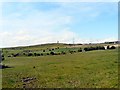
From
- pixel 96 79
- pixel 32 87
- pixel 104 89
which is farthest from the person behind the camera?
pixel 96 79

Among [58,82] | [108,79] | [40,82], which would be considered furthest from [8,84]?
[108,79]

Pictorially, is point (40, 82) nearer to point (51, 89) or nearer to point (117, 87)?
point (51, 89)

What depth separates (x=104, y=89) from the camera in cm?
3084

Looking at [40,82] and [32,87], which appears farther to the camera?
[40,82]

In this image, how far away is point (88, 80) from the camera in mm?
36656

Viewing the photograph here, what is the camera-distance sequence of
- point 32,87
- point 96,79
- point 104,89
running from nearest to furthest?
point 104,89
point 32,87
point 96,79

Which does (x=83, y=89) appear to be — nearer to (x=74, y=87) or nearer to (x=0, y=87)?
(x=74, y=87)

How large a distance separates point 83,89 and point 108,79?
629 cm

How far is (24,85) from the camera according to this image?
36.7m

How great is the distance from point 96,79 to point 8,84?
11.9m

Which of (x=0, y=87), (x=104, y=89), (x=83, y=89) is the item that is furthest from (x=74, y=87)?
(x=0, y=87)

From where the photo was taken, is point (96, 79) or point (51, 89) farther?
point (96, 79)

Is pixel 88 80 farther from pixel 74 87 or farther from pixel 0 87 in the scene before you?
pixel 0 87

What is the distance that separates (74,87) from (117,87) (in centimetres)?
495
